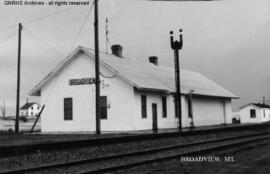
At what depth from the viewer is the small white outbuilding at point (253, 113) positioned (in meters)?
56.8

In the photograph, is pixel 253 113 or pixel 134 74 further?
pixel 253 113

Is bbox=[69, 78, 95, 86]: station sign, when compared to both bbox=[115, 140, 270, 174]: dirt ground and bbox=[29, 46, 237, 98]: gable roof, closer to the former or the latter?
bbox=[29, 46, 237, 98]: gable roof

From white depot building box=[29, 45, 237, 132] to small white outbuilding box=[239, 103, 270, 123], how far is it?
25658 millimetres

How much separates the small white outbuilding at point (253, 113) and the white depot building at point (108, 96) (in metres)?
25.7

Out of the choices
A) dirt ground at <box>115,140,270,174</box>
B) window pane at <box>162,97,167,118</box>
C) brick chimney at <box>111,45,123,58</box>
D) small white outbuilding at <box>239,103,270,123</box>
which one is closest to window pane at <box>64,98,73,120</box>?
brick chimney at <box>111,45,123,58</box>

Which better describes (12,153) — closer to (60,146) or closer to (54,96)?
(60,146)

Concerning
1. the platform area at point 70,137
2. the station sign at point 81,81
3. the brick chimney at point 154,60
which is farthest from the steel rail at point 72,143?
the brick chimney at point 154,60

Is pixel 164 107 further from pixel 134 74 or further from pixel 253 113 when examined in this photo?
pixel 253 113

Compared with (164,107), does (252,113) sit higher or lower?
higher

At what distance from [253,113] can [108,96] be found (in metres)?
33.6

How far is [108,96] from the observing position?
93.2 feet

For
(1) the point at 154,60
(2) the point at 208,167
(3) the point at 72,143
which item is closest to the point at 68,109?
(1) the point at 154,60

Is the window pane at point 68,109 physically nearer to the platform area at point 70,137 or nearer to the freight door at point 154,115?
the platform area at point 70,137

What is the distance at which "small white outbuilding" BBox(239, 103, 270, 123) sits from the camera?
5678cm
